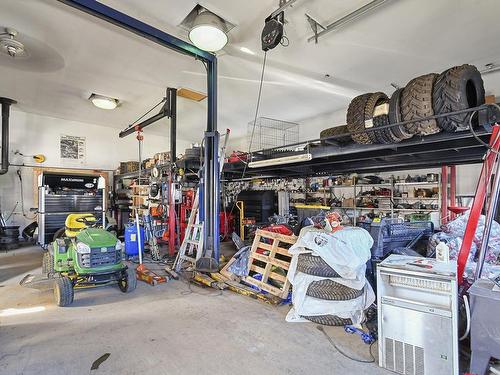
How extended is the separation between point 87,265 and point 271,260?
2342mm

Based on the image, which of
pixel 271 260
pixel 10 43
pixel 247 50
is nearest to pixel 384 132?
pixel 271 260

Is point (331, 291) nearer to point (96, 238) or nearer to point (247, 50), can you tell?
point (96, 238)

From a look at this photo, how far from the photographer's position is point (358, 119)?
2.83m

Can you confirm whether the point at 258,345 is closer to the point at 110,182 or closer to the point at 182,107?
the point at 182,107

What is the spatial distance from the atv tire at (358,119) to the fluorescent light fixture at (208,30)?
6.83ft

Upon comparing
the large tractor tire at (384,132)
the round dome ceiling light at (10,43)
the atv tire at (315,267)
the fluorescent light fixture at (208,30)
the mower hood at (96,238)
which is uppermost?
the round dome ceiling light at (10,43)

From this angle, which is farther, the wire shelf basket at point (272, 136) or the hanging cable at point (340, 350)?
the wire shelf basket at point (272, 136)

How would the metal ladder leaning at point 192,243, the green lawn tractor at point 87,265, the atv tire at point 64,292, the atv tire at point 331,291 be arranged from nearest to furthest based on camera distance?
1. the atv tire at point 331,291
2. the atv tire at point 64,292
3. the green lawn tractor at point 87,265
4. the metal ladder leaning at point 192,243

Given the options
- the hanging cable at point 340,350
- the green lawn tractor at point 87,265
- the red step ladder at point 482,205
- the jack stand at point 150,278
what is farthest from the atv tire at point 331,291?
the green lawn tractor at point 87,265

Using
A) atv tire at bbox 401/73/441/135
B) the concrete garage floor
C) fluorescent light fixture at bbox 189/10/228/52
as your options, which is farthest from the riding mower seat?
atv tire at bbox 401/73/441/135

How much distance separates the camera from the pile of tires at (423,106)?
2225 mm

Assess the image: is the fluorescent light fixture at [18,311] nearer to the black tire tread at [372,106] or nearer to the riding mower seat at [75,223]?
the riding mower seat at [75,223]

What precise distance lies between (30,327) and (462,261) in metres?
3.98

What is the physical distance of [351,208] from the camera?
780 cm
